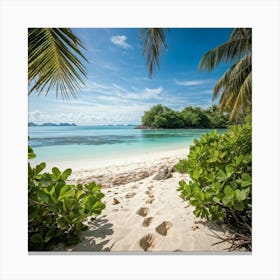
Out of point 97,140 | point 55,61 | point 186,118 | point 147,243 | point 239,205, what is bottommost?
point 147,243

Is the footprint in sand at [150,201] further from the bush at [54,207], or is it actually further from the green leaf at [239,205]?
the green leaf at [239,205]

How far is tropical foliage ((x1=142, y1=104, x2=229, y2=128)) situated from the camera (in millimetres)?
1673

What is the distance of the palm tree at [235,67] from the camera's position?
140 centimetres

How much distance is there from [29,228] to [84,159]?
35.2 inches

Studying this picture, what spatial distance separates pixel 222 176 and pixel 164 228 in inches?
19.3

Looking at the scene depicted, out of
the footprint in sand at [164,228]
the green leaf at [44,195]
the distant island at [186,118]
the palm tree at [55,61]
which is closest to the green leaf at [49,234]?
the green leaf at [44,195]

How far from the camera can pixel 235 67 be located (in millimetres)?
1556

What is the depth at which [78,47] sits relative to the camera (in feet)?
4.34

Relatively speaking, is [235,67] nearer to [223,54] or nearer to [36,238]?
[223,54]

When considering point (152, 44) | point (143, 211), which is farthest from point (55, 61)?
point (143, 211)

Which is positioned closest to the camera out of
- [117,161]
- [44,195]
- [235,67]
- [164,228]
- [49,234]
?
[44,195]

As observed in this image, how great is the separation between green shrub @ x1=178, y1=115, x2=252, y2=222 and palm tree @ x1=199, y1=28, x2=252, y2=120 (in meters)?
0.48
